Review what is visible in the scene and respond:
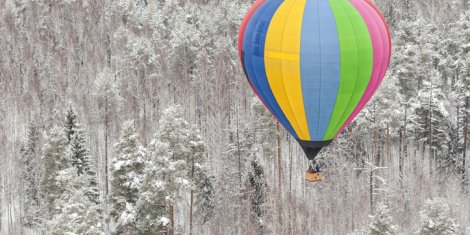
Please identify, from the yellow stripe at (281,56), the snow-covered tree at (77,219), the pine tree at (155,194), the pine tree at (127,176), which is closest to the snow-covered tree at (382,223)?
the pine tree at (155,194)

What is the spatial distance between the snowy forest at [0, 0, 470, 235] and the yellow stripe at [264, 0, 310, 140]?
415 inches

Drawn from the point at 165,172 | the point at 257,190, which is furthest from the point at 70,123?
the point at 165,172

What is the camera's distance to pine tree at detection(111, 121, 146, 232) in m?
35.6

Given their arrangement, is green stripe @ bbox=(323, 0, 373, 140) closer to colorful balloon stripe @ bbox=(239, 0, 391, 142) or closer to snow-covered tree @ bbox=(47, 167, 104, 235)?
colorful balloon stripe @ bbox=(239, 0, 391, 142)

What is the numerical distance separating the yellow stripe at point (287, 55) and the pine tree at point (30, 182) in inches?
1238

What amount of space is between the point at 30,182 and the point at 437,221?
99.9 ft

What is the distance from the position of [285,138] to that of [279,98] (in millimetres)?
32978

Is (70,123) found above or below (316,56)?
below

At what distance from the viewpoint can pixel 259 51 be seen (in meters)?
25.2

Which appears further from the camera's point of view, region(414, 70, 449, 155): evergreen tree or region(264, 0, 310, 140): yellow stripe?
region(414, 70, 449, 155): evergreen tree

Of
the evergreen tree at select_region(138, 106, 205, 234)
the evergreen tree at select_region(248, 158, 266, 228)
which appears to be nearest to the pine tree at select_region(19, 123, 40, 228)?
the evergreen tree at select_region(248, 158, 266, 228)

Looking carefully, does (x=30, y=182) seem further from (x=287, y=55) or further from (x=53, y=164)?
(x=287, y=55)

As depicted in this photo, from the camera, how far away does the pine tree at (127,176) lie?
3556 centimetres

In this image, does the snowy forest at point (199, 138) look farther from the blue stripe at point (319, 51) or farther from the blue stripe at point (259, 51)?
the blue stripe at point (319, 51)
